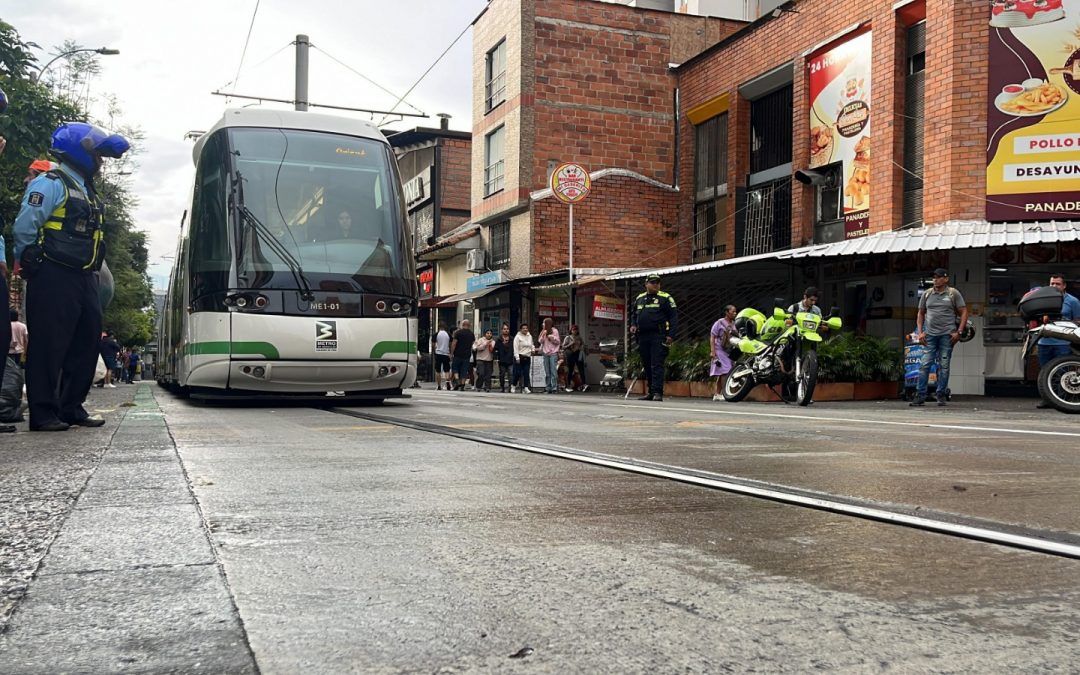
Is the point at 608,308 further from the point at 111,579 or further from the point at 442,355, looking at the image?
the point at 111,579

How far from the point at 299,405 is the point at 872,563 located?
8.52 meters

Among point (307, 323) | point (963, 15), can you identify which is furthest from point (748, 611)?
point (963, 15)

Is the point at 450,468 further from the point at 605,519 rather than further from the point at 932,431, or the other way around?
the point at 932,431

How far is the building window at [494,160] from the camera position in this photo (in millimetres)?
27250

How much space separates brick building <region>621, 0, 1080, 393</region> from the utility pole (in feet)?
25.6

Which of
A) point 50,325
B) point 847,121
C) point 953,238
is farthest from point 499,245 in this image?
point 50,325

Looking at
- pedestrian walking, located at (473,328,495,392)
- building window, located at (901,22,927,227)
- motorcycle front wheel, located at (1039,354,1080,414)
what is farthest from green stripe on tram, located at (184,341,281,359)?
pedestrian walking, located at (473,328,495,392)

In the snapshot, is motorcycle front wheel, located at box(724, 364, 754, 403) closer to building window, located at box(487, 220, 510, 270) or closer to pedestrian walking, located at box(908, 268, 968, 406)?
pedestrian walking, located at box(908, 268, 968, 406)

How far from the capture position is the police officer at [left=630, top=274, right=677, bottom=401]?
1370cm

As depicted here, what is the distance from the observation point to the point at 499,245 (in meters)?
28.5

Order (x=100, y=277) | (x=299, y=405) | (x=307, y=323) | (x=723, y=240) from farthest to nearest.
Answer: (x=723, y=240) → (x=299, y=405) → (x=307, y=323) → (x=100, y=277)

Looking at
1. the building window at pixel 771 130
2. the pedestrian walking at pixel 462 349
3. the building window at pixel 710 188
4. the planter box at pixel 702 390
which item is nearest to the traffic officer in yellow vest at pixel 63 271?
the planter box at pixel 702 390

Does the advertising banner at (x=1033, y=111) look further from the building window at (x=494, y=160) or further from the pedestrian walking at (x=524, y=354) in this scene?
the building window at (x=494, y=160)

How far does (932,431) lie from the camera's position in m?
6.34
